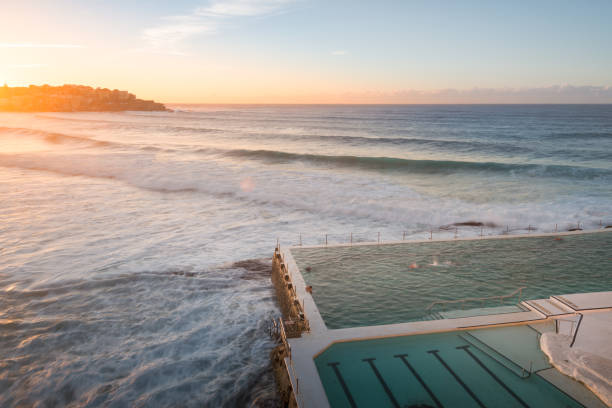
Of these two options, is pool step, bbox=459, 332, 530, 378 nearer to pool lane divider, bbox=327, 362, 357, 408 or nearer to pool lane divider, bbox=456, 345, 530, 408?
pool lane divider, bbox=456, 345, 530, 408

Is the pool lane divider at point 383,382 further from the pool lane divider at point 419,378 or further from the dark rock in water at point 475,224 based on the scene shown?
the dark rock in water at point 475,224

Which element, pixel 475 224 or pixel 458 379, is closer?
pixel 458 379

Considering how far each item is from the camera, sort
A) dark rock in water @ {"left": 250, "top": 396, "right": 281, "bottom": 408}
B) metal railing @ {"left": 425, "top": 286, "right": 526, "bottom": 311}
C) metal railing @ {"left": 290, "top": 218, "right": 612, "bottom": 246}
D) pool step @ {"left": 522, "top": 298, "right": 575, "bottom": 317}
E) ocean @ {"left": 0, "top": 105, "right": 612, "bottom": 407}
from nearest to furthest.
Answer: dark rock in water @ {"left": 250, "top": 396, "right": 281, "bottom": 408} → pool step @ {"left": 522, "top": 298, "right": 575, "bottom": 317} → ocean @ {"left": 0, "top": 105, "right": 612, "bottom": 407} → metal railing @ {"left": 425, "top": 286, "right": 526, "bottom": 311} → metal railing @ {"left": 290, "top": 218, "right": 612, "bottom": 246}

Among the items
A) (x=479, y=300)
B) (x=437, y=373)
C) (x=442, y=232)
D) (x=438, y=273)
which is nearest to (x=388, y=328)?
(x=437, y=373)

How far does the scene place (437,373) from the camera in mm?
8648

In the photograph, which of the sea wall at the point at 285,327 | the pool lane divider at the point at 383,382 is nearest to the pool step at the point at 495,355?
the pool lane divider at the point at 383,382

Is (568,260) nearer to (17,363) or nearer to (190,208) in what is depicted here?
(17,363)

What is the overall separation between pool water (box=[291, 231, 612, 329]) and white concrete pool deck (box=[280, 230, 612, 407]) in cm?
49

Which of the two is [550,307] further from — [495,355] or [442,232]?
[442,232]

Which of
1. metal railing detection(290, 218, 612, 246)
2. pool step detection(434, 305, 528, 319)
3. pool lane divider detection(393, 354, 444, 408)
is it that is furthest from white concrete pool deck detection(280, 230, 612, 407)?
metal railing detection(290, 218, 612, 246)

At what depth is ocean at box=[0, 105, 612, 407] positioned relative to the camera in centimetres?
1024

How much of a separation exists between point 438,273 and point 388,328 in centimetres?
471

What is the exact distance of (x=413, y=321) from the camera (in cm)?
1080

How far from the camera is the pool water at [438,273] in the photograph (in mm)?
11789
